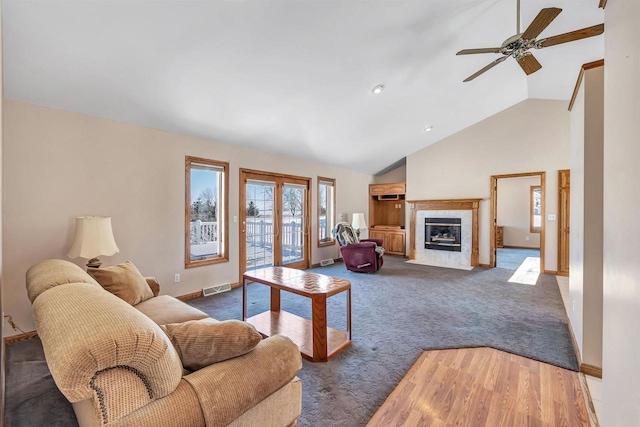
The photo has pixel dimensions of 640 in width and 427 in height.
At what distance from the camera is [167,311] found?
7.25ft

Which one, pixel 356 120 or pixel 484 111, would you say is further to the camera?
pixel 484 111

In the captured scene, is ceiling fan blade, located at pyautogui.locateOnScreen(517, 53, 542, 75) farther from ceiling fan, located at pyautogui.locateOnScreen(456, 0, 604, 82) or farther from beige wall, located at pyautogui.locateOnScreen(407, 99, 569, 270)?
beige wall, located at pyautogui.locateOnScreen(407, 99, 569, 270)

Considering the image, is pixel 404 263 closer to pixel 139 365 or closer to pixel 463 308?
pixel 463 308

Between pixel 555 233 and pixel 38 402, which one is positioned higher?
pixel 555 233

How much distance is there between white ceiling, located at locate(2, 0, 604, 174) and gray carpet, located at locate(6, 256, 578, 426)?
2460 mm

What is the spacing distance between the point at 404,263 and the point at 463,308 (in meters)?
3.01

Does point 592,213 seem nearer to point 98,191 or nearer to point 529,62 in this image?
point 529,62

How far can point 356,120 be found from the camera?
15.4 ft

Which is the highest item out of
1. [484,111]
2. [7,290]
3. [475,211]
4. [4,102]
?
[484,111]

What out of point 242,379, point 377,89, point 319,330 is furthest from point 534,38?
point 242,379

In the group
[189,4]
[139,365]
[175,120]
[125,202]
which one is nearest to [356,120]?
[175,120]

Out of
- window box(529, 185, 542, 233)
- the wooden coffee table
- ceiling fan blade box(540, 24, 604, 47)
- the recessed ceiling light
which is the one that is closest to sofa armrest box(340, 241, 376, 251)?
the wooden coffee table

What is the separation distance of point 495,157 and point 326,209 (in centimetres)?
385

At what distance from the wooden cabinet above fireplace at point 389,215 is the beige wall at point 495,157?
0.56 metres
